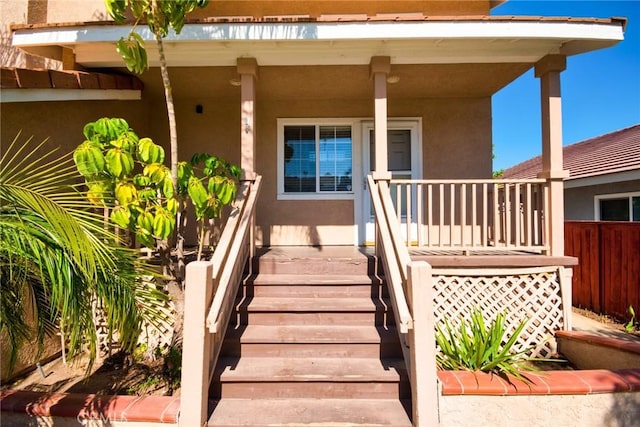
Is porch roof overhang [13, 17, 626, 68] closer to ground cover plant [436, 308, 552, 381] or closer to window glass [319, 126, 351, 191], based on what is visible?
window glass [319, 126, 351, 191]

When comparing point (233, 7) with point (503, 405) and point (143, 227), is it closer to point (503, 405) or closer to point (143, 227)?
point (143, 227)

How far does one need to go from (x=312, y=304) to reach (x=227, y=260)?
1.01 m

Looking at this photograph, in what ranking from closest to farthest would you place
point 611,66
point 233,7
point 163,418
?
point 163,418
point 233,7
point 611,66

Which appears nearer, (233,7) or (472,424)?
(472,424)

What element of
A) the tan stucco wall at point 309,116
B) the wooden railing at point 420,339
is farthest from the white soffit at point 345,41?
the wooden railing at point 420,339

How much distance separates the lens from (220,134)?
5.79m

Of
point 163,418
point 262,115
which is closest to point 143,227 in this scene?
point 163,418

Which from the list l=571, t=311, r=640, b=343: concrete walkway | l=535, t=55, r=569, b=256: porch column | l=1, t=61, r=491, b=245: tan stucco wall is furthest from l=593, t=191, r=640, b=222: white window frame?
l=535, t=55, r=569, b=256: porch column

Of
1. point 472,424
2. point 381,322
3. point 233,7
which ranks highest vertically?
point 233,7

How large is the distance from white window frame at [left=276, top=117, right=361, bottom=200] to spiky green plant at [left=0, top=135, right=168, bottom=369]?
347 cm

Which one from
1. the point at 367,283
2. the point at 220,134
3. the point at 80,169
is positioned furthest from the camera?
the point at 220,134

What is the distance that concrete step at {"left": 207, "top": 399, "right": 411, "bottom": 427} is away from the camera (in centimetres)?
250

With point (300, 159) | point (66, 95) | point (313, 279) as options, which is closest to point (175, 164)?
point (313, 279)

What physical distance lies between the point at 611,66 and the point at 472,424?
2256cm
